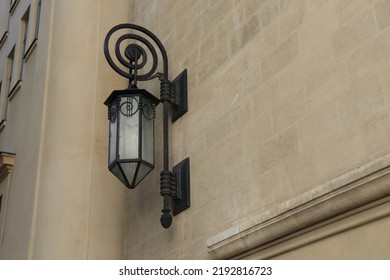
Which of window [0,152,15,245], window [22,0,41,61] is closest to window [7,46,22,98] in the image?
window [22,0,41,61]

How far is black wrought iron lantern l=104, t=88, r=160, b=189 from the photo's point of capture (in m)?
5.93

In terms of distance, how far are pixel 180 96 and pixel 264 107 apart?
1.62 m

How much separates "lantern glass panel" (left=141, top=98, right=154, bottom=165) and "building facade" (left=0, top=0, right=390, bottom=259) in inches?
14.1

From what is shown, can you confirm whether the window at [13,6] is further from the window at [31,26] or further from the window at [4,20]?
the window at [31,26]

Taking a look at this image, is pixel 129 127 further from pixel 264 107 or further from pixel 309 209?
pixel 309 209

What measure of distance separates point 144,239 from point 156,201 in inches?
17.2

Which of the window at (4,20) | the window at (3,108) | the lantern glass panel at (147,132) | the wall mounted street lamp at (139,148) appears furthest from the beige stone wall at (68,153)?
the window at (4,20)

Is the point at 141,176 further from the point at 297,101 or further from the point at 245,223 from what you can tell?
the point at 297,101

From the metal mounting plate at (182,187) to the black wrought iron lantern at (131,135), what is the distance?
0.29 m

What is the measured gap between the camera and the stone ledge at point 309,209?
3.65 meters

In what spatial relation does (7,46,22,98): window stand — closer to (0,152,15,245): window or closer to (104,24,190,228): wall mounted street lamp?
(0,152,15,245): window
